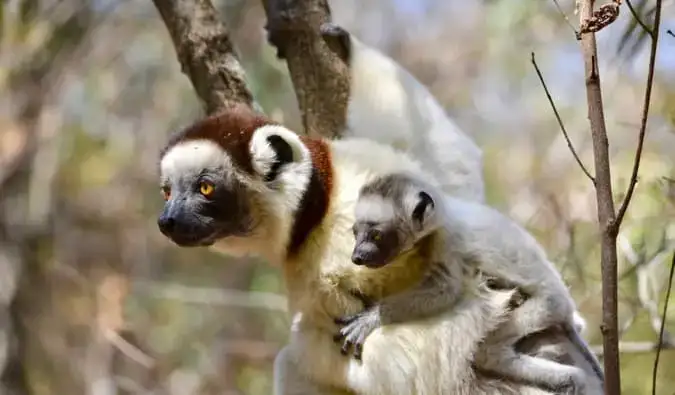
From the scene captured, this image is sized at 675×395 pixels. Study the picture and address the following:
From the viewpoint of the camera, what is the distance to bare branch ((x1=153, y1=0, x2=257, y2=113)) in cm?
341

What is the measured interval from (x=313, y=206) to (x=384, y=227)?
0.31 metres

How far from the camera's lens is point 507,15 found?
6.53 meters

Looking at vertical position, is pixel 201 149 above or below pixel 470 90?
below

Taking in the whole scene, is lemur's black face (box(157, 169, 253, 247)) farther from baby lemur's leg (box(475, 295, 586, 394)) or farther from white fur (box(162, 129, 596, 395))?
baby lemur's leg (box(475, 295, 586, 394))

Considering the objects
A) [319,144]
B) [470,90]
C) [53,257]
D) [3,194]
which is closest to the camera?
[319,144]

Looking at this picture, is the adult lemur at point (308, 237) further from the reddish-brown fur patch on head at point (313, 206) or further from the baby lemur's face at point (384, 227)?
the baby lemur's face at point (384, 227)

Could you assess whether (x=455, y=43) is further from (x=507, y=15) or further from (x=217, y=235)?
(x=217, y=235)

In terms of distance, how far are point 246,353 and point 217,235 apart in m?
5.21

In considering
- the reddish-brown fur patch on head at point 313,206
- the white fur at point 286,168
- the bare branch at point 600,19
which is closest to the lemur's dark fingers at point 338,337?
the reddish-brown fur patch on head at point 313,206

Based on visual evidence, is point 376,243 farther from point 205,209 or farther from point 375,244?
point 205,209

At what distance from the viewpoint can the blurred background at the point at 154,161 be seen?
21.2ft

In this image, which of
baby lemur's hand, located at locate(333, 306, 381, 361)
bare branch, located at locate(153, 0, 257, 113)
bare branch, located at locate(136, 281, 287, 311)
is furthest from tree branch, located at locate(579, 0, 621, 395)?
bare branch, located at locate(136, 281, 287, 311)

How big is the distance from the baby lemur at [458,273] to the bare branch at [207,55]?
981 millimetres

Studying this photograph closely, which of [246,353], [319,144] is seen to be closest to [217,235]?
[319,144]
